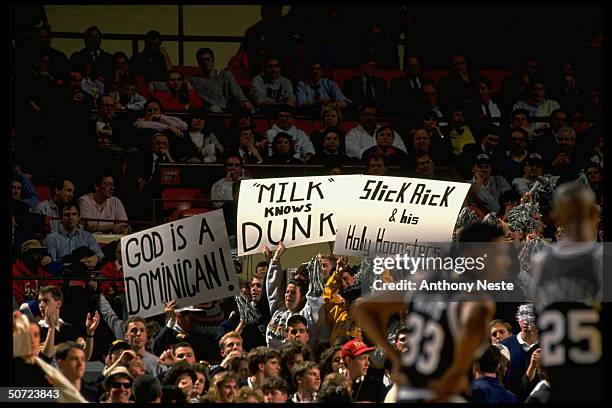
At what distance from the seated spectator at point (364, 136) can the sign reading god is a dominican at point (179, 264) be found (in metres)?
4.00

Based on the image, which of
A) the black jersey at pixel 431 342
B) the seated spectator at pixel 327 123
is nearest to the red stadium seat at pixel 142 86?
the seated spectator at pixel 327 123

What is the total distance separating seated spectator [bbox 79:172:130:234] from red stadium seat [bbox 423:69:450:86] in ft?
17.9

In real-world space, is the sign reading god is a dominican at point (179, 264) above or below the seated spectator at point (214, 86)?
below

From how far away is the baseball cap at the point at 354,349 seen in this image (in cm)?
1038

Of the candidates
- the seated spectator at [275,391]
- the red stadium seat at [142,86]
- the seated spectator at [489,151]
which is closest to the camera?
the seated spectator at [275,391]

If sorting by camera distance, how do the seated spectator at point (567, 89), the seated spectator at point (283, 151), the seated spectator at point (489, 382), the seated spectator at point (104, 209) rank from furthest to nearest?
the seated spectator at point (567, 89)
the seated spectator at point (283, 151)
the seated spectator at point (104, 209)
the seated spectator at point (489, 382)

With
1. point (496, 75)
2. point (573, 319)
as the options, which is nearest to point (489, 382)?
point (573, 319)

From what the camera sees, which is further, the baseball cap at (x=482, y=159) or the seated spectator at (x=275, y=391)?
the baseball cap at (x=482, y=159)

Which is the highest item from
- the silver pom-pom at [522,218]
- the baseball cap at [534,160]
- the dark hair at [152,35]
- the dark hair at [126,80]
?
the dark hair at [152,35]

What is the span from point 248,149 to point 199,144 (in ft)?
2.04

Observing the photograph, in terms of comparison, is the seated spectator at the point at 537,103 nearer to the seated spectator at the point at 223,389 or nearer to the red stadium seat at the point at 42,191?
the red stadium seat at the point at 42,191

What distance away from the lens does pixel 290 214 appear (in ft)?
41.3

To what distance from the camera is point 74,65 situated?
16.4 meters

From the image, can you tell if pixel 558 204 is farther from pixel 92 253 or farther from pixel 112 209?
pixel 112 209
